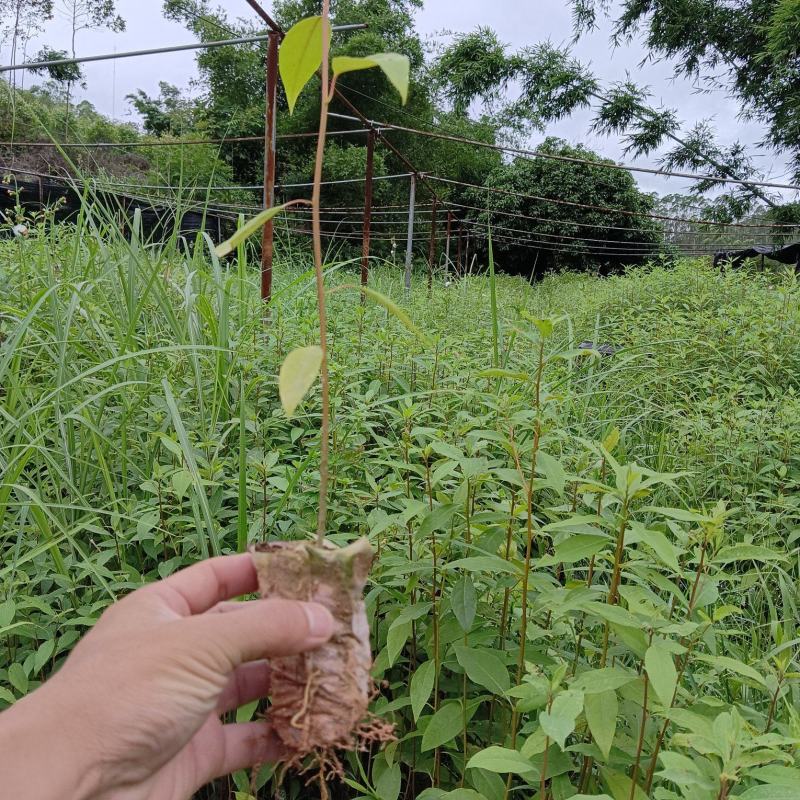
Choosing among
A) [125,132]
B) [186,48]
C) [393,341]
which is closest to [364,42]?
[125,132]

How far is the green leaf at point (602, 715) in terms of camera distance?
0.75 m

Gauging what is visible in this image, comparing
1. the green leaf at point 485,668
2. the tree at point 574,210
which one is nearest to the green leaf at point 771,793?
the green leaf at point 485,668

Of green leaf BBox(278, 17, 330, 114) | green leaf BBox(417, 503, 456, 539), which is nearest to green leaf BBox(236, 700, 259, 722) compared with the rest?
green leaf BBox(417, 503, 456, 539)

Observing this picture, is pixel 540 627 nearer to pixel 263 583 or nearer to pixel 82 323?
pixel 263 583

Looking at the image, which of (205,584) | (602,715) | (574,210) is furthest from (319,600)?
(574,210)

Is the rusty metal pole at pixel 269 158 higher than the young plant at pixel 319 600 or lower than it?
higher

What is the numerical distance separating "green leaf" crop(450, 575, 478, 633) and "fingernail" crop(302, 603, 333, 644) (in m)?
0.29

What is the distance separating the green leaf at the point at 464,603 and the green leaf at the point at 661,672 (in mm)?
277

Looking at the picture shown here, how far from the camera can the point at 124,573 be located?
118cm

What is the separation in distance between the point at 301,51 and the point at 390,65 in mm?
145

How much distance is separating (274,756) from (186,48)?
3098mm

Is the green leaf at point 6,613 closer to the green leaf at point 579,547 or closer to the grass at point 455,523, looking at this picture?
the grass at point 455,523

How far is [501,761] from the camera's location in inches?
28.9

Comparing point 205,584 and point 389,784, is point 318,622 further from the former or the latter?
point 389,784
